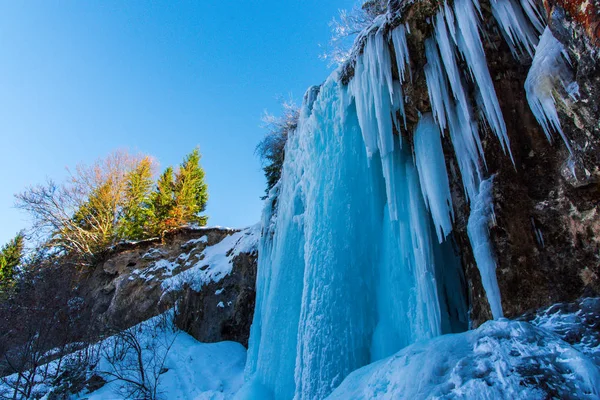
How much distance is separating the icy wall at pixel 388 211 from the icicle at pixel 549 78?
1.82 feet

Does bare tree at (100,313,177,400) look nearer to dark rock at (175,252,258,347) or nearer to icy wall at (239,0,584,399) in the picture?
dark rock at (175,252,258,347)

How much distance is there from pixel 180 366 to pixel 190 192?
1094cm

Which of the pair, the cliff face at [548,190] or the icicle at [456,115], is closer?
the cliff face at [548,190]

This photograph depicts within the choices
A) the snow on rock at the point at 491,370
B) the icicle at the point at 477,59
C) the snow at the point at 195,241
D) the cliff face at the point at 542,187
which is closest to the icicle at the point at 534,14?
the cliff face at the point at 542,187

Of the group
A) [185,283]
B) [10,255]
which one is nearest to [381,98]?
[185,283]

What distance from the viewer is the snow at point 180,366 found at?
7.20 m

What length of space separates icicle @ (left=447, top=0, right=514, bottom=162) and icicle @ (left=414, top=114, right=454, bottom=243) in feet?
2.24

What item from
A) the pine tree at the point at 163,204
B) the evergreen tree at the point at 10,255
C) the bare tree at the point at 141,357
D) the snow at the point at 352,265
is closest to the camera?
the snow at the point at 352,265

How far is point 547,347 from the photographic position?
168cm

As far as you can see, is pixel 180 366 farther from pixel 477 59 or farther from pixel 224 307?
pixel 477 59

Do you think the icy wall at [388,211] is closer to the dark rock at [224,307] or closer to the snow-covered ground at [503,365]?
the snow-covered ground at [503,365]

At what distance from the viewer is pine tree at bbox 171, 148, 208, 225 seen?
1636 cm

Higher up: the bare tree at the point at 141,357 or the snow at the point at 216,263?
the snow at the point at 216,263

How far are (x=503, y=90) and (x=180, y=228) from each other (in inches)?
531
